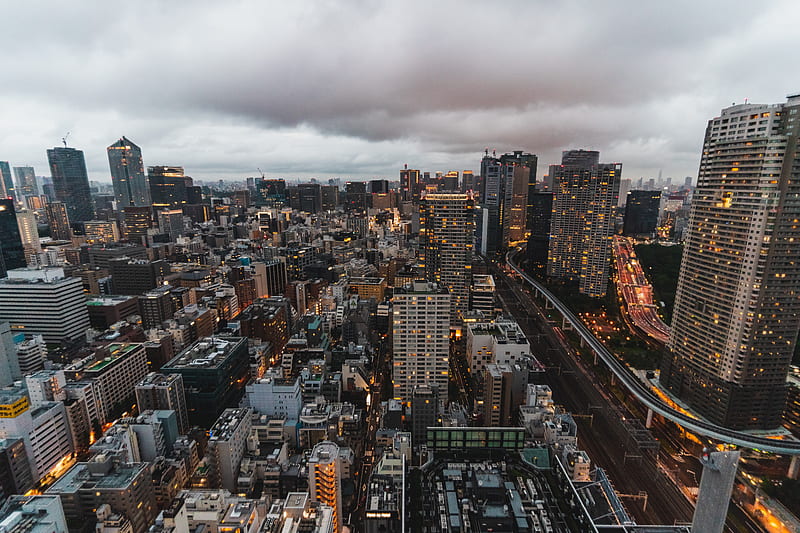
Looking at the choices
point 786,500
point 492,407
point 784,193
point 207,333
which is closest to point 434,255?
point 492,407

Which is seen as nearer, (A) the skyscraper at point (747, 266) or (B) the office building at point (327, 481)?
(B) the office building at point (327, 481)

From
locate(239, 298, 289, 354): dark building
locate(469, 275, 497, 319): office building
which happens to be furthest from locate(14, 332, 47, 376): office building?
locate(469, 275, 497, 319): office building

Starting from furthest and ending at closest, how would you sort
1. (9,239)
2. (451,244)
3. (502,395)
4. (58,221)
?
(58,221) → (9,239) → (451,244) → (502,395)

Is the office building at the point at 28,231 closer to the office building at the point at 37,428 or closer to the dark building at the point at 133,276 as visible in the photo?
the dark building at the point at 133,276

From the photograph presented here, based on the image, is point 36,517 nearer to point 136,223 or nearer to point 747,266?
point 747,266

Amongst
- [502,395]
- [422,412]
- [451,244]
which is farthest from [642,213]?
[422,412]

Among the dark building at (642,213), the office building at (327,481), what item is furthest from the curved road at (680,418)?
the dark building at (642,213)
